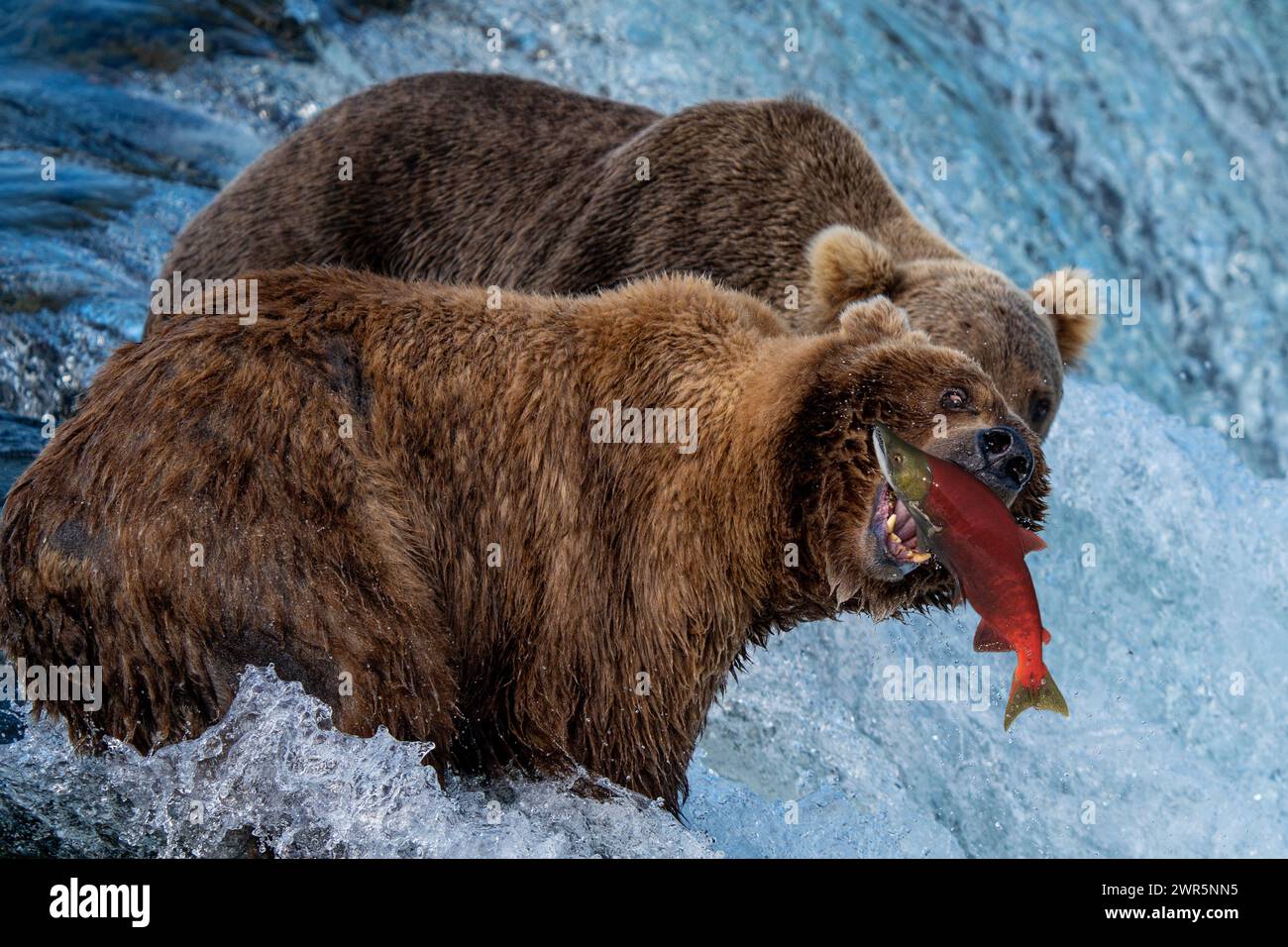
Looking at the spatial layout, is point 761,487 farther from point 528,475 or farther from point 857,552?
point 528,475

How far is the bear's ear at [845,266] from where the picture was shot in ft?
21.4

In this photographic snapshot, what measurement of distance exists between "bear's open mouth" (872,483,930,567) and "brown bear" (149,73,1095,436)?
2373 mm

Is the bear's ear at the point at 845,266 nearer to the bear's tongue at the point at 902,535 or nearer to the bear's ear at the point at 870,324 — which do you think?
the bear's ear at the point at 870,324

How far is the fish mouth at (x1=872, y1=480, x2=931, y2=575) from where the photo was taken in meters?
4.39

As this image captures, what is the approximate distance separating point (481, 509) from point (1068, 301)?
139 inches

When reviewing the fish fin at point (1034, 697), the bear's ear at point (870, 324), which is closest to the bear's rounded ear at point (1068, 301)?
the bear's ear at point (870, 324)

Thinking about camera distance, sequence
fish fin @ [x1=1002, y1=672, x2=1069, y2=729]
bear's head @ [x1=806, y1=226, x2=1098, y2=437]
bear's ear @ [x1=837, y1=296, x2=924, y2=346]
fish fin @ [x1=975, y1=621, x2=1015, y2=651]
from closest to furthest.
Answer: fish fin @ [x1=1002, y1=672, x2=1069, y2=729]
fish fin @ [x1=975, y1=621, x2=1015, y2=651]
bear's ear @ [x1=837, y1=296, x2=924, y2=346]
bear's head @ [x1=806, y1=226, x2=1098, y2=437]

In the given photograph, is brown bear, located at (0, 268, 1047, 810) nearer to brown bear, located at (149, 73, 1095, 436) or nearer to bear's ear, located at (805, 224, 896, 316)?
bear's ear, located at (805, 224, 896, 316)

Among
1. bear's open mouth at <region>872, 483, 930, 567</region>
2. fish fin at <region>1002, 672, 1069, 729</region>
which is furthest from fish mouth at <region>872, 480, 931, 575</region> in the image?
fish fin at <region>1002, 672, 1069, 729</region>

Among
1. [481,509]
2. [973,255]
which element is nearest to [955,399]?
[481,509]

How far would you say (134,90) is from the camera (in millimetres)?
10977

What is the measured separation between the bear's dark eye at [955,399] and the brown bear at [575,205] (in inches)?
87.2

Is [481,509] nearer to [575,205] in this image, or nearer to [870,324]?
[870,324]

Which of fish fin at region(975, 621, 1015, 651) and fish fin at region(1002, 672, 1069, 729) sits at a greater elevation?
fish fin at region(975, 621, 1015, 651)
